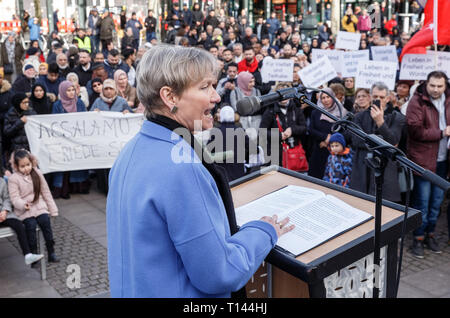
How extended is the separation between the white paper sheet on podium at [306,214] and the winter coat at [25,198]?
3.80m

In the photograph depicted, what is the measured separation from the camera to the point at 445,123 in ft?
19.1

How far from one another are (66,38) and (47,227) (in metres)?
20.6

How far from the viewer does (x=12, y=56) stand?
59.9ft

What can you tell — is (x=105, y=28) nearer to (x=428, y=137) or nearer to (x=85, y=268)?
(x=85, y=268)

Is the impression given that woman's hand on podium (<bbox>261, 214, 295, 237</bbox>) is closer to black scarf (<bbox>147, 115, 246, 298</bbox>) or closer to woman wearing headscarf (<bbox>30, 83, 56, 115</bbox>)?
black scarf (<bbox>147, 115, 246, 298</bbox>)

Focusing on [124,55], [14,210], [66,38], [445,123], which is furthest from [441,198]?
[66,38]

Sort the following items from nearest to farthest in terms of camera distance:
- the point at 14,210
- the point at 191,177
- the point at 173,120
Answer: the point at 191,177
the point at 173,120
the point at 14,210

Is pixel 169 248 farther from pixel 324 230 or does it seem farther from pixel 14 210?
pixel 14 210

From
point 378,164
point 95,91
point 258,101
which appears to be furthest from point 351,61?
point 378,164

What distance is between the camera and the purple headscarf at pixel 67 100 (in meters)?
8.11

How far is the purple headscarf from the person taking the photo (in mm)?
8109

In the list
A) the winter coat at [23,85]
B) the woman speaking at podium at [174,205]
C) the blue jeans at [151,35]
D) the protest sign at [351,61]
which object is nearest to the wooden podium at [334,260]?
the woman speaking at podium at [174,205]
